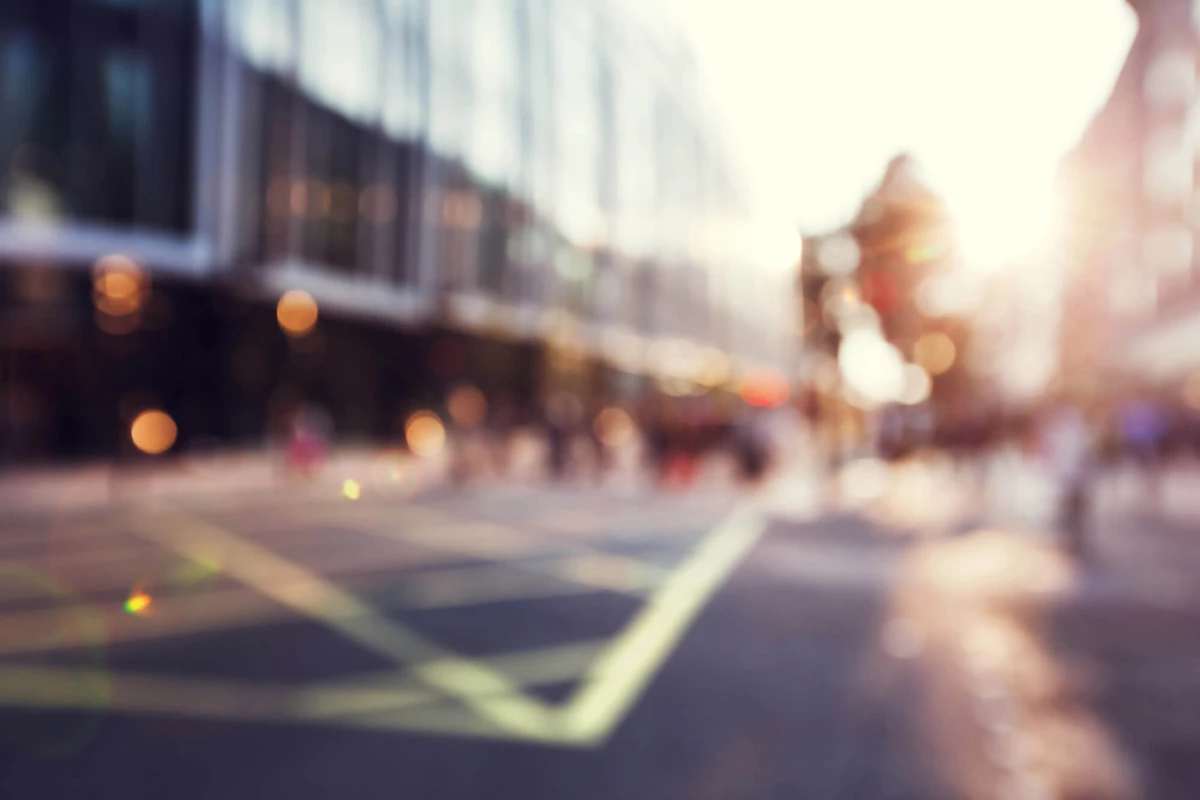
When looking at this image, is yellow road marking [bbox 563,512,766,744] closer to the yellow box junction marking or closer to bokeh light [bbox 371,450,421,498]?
the yellow box junction marking

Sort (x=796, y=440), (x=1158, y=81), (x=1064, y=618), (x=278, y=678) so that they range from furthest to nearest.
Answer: (x=796, y=440), (x=1158, y=81), (x=1064, y=618), (x=278, y=678)

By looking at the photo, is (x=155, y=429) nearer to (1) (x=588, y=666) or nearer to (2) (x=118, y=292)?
(2) (x=118, y=292)

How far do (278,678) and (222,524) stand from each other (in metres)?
8.81

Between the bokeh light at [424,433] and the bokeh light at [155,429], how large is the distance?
10.8 m

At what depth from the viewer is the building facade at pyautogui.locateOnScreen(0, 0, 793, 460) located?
23.1 m

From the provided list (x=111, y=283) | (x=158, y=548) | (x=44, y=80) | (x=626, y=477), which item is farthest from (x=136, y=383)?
(x=158, y=548)

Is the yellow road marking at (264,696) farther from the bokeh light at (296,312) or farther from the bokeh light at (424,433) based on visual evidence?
the bokeh light at (424,433)

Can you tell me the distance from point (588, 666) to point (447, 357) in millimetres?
31091

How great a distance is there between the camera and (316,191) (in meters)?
29.9

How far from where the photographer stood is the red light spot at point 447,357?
3600 cm

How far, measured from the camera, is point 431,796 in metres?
3.93

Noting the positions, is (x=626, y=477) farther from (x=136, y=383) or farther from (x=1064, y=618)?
(x=1064, y=618)

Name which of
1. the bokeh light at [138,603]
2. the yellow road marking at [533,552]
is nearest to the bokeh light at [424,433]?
the yellow road marking at [533,552]

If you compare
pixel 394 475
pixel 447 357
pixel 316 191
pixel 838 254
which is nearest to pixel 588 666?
pixel 838 254
